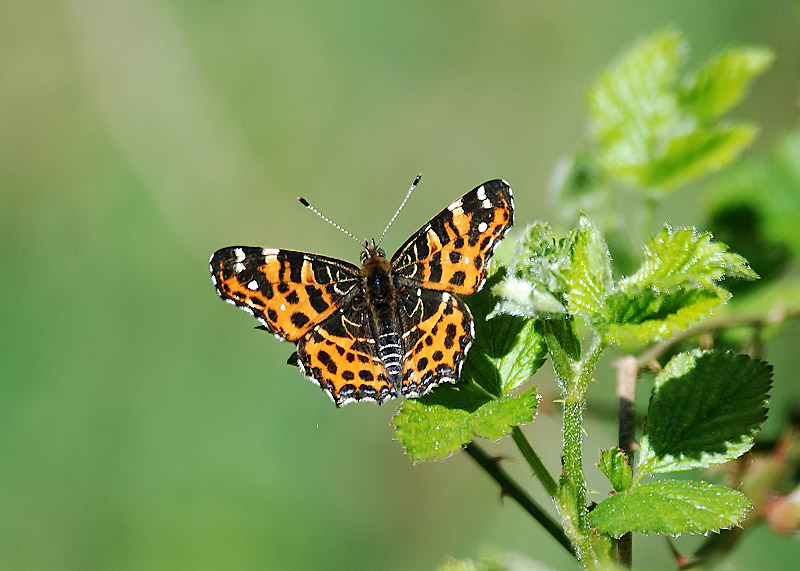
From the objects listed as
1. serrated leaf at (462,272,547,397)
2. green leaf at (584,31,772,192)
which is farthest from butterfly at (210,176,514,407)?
green leaf at (584,31,772,192)

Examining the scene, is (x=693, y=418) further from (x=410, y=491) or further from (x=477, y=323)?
(x=410, y=491)

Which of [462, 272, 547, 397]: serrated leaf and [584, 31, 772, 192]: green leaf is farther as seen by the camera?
[584, 31, 772, 192]: green leaf

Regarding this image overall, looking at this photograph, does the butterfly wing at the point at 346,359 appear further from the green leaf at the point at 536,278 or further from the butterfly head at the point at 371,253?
the green leaf at the point at 536,278

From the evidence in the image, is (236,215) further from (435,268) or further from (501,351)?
(501,351)

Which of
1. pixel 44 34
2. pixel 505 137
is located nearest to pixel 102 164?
pixel 44 34

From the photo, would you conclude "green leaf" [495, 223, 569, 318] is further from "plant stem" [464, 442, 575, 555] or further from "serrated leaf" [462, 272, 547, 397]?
"plant stem" [464, 442, 575, 555]

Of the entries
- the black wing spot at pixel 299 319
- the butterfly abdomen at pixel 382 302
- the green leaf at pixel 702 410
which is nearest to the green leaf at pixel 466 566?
the green leaf at pixel 702 410
